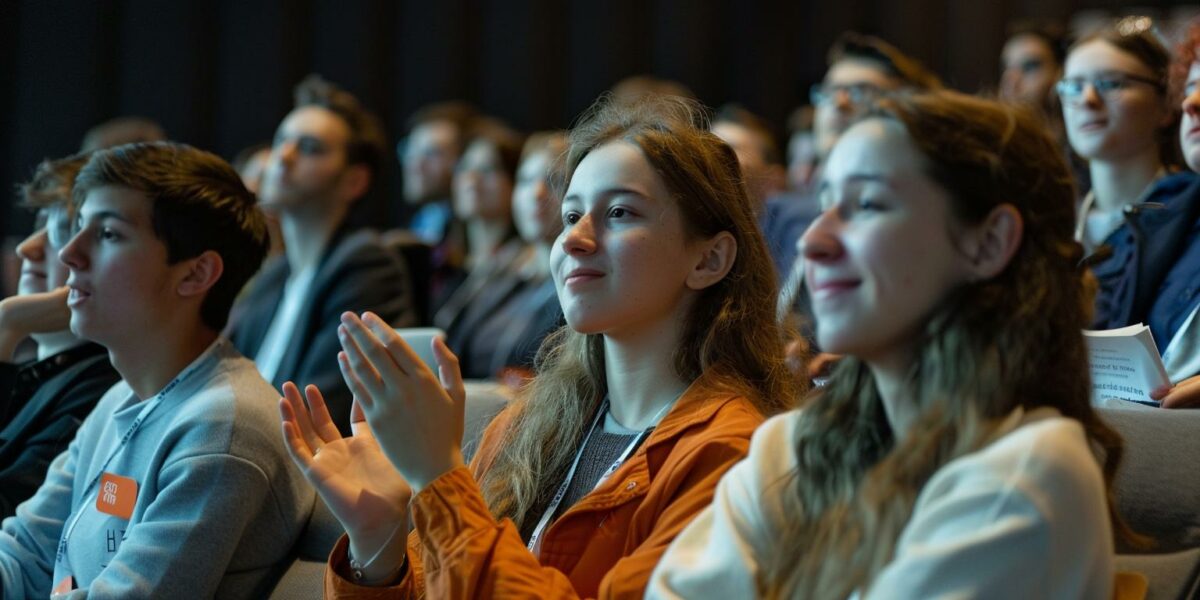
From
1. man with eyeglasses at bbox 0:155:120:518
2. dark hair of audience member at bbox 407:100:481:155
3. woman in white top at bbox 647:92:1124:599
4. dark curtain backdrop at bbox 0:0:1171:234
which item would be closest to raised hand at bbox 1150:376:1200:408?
woman in white top at bbox 647:92:1124:599

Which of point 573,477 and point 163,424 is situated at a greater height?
point 573,477

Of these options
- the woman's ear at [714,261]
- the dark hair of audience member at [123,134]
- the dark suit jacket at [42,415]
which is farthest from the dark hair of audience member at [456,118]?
the woman's ear at [714,261]

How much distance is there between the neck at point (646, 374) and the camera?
1809mm

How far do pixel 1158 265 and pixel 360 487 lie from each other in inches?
67.7

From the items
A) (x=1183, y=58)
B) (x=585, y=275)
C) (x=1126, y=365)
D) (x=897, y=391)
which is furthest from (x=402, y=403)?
(x=1183, y=58)

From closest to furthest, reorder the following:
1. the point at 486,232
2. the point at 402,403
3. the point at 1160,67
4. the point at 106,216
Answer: the point at 402,403, the point at 106,216, the point at 1160,67, the point at 486,232

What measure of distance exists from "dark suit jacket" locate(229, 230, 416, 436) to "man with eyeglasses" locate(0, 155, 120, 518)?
979mm

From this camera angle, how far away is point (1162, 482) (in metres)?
1.61

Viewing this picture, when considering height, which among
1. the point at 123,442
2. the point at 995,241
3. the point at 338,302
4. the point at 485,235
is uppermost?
the point at 995,241

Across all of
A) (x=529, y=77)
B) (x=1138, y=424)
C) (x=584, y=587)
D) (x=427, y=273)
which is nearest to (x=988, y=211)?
(x=1138, y=424)

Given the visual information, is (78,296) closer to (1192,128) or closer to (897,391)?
(897,391)

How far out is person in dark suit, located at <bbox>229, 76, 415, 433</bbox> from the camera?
3.70 m

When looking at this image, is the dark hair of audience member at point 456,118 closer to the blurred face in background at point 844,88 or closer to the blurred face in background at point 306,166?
the blurred face in background at point 306,166

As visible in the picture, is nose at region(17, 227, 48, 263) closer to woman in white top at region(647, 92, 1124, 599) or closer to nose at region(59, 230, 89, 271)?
nose at region(59, 230, 89, 271)
